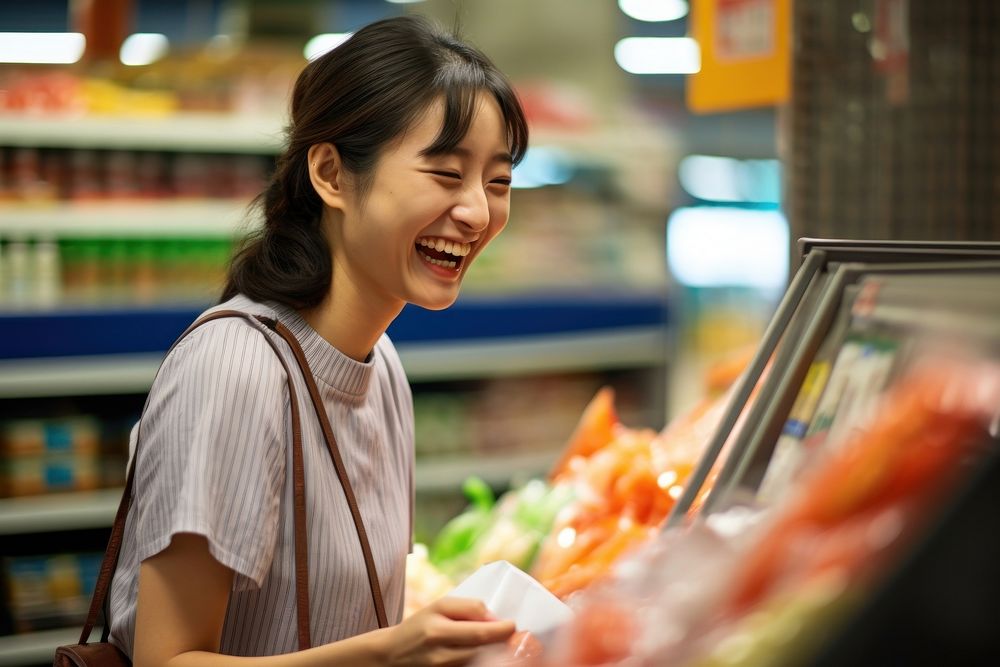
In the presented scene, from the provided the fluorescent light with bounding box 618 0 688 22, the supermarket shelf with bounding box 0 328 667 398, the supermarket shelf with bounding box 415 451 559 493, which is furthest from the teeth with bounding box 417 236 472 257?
the fluorescent light with bounding box 618 0 688 22

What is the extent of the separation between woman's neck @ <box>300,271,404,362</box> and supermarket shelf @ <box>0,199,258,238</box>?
2.45 meters

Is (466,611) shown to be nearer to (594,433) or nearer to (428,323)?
(594,433)

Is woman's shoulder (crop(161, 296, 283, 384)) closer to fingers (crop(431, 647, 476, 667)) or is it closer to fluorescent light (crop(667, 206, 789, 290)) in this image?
fingers (crop(431, 647, 476, 667))

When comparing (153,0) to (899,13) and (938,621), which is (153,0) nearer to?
(899,13)

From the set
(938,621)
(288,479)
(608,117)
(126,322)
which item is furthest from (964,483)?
(608,117)

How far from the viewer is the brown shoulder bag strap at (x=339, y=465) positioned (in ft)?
5.05

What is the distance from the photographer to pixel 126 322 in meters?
4.08

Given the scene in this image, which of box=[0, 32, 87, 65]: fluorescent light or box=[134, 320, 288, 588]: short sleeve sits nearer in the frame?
box=[134, 320, 288, 588]: short sleeve

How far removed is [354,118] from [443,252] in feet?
0.77

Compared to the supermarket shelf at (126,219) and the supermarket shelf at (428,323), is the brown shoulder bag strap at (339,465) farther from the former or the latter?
the supermarket shelf at (428,323)

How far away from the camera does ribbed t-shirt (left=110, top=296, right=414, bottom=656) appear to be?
1366 millimetres

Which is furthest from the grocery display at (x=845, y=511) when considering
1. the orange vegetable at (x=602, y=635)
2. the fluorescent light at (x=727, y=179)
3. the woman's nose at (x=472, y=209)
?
the fluorescent light at (x=727, y=179)

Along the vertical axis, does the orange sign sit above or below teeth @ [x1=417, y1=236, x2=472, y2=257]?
above

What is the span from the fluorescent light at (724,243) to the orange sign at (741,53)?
33.8ft
